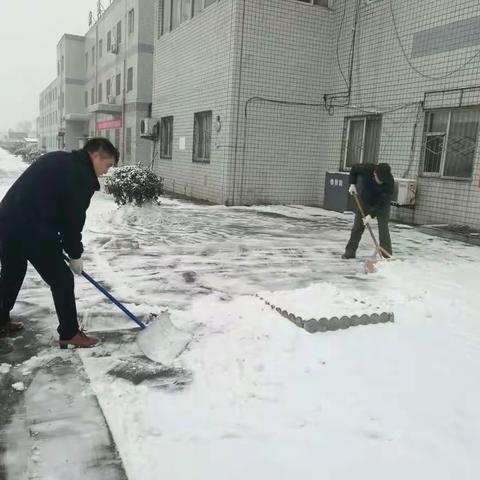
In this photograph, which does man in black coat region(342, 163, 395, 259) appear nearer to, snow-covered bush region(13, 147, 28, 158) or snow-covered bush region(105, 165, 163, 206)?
snow-covered bush region(105, 165, 163, 206)

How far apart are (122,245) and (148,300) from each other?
273 cm

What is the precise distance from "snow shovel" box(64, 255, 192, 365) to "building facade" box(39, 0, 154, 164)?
17.2 metres

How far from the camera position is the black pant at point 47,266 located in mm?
3588

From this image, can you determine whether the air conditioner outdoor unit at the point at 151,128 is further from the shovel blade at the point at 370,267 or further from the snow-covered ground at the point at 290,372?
the shovel blade at the point at 370,267

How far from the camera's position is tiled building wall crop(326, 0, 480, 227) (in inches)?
374

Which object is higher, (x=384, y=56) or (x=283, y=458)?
(x=384, y=56)

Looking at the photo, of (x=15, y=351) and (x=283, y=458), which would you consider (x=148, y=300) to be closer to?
(x=15, y=351)

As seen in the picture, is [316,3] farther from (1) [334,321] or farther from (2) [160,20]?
(1) [334,321]

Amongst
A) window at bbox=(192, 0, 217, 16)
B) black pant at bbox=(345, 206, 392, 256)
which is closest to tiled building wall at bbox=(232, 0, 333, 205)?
window at bbox=(192, 0, 217, 16)

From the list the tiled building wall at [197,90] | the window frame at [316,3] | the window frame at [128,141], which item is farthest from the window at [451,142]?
the window frame at [128,141]

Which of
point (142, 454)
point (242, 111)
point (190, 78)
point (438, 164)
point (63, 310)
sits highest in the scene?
point (190, 78)

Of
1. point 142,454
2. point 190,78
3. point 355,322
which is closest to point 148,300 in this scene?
point 355,322

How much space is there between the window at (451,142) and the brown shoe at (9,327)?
8376 millimetres

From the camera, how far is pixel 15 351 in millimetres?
3736
